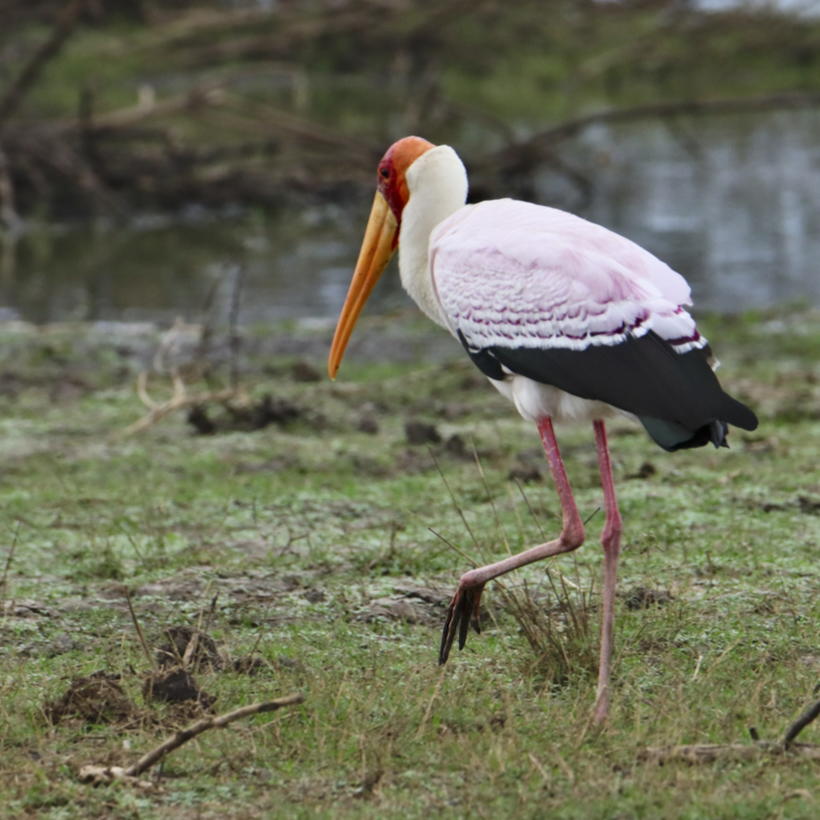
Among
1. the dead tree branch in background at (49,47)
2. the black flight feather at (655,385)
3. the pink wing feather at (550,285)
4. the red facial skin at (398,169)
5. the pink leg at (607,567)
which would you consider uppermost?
the dead tree branch in background at (49,47)

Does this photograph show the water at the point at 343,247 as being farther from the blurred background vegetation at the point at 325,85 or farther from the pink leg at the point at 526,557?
the pink leg at the point at 526,557

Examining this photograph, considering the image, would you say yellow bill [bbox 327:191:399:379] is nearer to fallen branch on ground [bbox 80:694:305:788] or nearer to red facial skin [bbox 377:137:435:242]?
red facial skin [bbox 377:137:435:242]

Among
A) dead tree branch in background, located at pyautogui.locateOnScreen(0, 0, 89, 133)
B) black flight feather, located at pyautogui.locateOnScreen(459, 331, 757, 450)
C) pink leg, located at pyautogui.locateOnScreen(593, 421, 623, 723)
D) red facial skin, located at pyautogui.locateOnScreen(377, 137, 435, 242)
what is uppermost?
dead tree branch in background, located at pyautogui.locateOnScreen(0, 0, 89, 133)

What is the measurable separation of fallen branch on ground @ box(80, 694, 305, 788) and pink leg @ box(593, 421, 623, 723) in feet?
2.20

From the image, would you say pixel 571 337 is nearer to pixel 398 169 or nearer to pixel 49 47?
pixel 398 169

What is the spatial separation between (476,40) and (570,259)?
19408mm

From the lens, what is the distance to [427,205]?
3.65m

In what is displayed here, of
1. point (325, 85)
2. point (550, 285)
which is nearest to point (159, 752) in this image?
point (550, 285)

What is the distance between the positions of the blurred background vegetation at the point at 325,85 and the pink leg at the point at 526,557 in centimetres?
944

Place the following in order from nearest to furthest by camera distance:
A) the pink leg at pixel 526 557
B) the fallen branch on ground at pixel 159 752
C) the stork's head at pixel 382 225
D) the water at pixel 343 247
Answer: the fallen branch on ground at pixel 159 752, the pink leg at pixel 526 557, the stork's head at pixel 382 225, the water at pixel 343 247

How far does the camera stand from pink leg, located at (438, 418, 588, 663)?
324cm

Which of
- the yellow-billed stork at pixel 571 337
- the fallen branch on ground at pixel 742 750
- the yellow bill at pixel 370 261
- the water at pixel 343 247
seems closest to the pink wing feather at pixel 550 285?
the yellow-billed stork at pixel 571 337

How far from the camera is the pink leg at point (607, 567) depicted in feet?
9.50

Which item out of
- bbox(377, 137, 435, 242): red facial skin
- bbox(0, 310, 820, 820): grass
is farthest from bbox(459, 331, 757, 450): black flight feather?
bbox(377, 137, 435, 242): red facial skin
